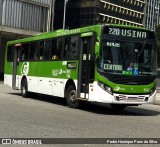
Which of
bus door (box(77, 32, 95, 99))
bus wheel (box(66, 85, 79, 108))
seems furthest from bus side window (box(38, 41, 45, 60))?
bus door (box(77, 32, 95, 99))

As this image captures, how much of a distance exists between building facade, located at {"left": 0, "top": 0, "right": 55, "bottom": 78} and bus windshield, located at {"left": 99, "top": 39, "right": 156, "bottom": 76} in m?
31.6

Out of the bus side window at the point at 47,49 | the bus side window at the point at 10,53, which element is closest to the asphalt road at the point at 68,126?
the bus side window at the point at 47,49

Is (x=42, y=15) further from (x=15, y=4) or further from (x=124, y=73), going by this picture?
(x=124, y=73)

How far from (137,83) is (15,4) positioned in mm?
33449

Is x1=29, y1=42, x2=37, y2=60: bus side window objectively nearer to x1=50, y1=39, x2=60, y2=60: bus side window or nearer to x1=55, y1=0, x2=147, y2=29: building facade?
x1=50, y1=39, x2=60, y2=60: bus side window

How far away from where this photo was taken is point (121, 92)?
14.9 meters

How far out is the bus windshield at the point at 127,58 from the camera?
1491 centimetres

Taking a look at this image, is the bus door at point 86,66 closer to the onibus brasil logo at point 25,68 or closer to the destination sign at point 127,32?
the destination sign at point 127,32

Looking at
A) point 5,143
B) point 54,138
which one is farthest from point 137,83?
point 5,143

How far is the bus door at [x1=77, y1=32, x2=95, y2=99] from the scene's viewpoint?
15250 millimetres

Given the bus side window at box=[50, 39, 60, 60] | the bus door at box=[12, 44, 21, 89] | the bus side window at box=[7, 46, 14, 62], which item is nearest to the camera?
the bus side window at box=[50, 39, 60, 60]

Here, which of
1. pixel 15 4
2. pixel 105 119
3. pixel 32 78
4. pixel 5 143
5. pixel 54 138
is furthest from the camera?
pixel 15 4

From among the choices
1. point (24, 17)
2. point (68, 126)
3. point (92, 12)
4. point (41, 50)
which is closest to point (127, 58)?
point (68, 126)

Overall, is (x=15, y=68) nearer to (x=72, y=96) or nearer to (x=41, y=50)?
(x=41, y=50)
